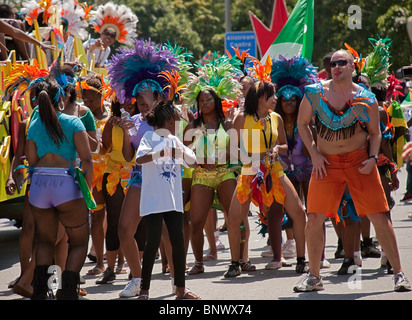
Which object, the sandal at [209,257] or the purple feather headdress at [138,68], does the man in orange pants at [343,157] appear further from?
the sandal at [209,257]

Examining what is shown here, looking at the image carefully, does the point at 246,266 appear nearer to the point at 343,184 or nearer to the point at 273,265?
the point at 273,265

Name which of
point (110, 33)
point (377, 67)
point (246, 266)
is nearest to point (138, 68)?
point (246, 266)

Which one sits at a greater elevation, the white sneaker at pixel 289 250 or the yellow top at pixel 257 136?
the yellow top at pixel 257 136

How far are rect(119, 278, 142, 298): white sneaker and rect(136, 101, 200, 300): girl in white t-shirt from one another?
0.51m

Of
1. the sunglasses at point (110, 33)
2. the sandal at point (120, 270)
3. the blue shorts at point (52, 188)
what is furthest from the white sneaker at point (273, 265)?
the sunglasses at point (110, 33)

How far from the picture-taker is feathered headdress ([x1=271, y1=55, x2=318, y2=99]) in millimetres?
9539

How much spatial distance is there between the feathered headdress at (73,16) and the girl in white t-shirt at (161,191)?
19.8ft

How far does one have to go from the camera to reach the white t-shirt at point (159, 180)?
22.7ft

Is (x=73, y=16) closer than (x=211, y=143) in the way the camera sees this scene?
No

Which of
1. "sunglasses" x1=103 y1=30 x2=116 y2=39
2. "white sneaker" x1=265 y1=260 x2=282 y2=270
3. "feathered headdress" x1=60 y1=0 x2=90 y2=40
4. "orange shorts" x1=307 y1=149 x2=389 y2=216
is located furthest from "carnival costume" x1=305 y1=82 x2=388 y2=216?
"sunglasses" x1=103 y1=30 x2=116 y2=39

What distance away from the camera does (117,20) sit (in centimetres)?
1374

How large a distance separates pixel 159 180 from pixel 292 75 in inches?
124

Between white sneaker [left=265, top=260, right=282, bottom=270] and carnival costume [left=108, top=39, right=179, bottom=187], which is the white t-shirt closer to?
carnival costume [left=108, top=39, right=179, bottom=187]
